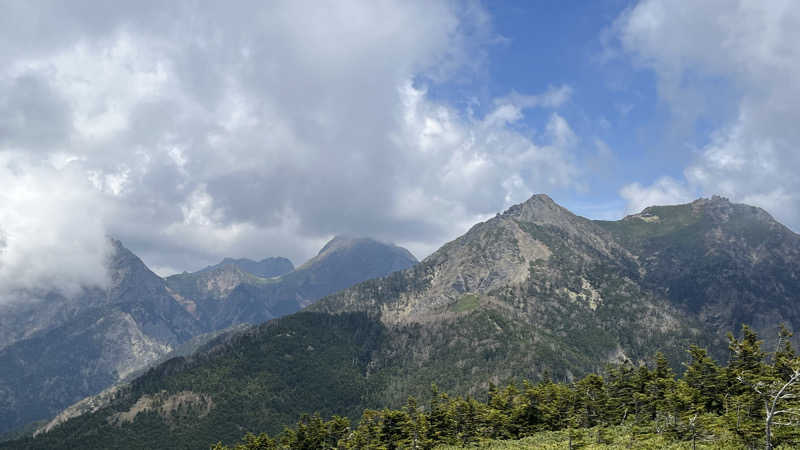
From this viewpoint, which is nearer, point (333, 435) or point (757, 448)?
point (757, 448)

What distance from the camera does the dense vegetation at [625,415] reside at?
7425cm

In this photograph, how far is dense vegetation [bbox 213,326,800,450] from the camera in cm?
7425

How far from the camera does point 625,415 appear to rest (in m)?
107

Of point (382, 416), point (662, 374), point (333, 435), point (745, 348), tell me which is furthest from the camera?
point (333, 435)

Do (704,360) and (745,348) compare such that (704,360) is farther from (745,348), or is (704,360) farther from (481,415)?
(481,415)

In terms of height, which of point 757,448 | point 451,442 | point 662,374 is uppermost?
point 662,374

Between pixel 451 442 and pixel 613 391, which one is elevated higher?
pixel 613 391

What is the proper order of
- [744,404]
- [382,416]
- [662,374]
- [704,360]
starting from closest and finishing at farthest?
1. [744,404]
2. [704,360]
3. [662,374]
4. [382,416]

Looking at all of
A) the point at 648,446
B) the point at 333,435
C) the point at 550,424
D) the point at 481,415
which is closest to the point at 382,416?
the point at 333,435

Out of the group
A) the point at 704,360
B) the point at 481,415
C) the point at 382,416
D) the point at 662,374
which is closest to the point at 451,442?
the point at 481,415

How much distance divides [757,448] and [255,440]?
119426 mm

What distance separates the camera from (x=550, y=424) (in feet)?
394

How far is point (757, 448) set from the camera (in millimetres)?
64688

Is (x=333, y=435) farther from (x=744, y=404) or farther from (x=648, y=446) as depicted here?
(x=744, y=404)
